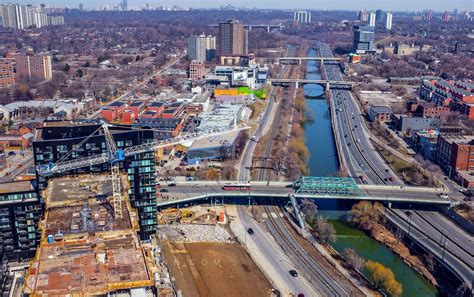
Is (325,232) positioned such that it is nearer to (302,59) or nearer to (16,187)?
(16,187)

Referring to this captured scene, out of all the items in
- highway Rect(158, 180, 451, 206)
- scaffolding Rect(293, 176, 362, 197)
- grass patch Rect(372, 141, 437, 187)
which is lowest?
grass patch Rect(372, 141, 437, 187)

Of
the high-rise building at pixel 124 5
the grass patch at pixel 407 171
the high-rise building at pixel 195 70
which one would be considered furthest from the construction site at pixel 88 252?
the high-rise building at pixel 124 5

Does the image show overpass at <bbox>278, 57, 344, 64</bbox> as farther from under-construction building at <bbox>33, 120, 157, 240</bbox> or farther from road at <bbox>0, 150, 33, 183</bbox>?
under-construction building at <bbox>33, 120, 157, 240</bbox>

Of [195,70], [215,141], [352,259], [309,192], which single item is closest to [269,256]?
[352,259]

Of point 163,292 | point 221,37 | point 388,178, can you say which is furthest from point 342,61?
point 163,292

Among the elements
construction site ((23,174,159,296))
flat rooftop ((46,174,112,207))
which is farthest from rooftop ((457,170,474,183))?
construction site ((23,174,159,296))

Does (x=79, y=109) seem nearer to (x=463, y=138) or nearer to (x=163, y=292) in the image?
(x=463, y=138)
